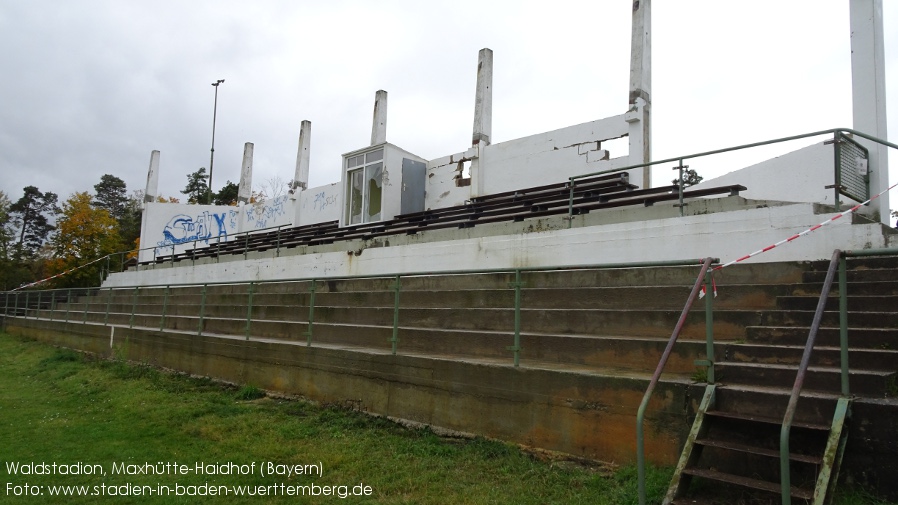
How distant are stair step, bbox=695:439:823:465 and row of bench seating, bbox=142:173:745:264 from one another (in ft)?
19.7

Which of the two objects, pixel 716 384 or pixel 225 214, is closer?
pixel 716 384

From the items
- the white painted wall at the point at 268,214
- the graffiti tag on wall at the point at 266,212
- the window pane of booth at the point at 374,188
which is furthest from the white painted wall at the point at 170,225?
the window pane of booth at the point at 374,188

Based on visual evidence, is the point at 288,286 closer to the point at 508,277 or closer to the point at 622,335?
the point at 508,277

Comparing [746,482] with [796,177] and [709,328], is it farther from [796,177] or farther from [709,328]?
[796,177]

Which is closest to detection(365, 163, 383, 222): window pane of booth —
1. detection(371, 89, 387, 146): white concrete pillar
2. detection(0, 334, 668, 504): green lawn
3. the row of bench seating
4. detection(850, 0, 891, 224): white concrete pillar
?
the row of bench seating

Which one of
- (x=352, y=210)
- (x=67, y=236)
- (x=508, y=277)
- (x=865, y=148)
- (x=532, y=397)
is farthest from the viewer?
(x=67, y=236)

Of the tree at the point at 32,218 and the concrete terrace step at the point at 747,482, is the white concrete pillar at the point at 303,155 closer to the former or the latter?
the concrete terrace step at the point at 747,482

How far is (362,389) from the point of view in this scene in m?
7.82

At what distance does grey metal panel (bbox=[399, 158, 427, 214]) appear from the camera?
18438 mm

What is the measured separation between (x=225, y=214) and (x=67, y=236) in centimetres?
1631

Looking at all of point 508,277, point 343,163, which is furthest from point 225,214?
point 508,277

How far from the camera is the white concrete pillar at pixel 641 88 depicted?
13.5 m

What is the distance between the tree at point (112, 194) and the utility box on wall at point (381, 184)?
65.5 m

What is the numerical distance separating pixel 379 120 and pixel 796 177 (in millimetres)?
14902
